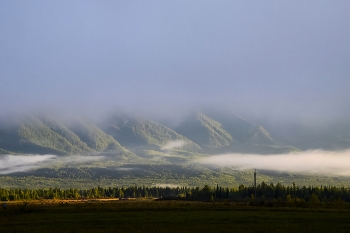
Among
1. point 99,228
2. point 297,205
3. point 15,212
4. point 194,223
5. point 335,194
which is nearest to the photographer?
point 99,228

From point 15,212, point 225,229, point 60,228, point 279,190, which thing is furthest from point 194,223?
point 279,190

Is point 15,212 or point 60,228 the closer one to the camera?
point 60,228

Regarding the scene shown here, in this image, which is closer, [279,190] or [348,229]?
[348,229]

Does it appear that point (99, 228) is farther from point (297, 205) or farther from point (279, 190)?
point (279, 190)

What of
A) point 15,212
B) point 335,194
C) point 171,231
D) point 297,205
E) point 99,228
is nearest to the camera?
point 171,231

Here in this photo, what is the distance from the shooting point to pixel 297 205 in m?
103

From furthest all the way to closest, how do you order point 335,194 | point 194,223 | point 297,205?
point 335,194 < point 297,205 < point 194,223

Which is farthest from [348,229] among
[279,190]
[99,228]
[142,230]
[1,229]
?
[279,190]

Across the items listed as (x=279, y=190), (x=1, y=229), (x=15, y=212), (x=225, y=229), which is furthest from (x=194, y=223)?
(x=279, y=190)

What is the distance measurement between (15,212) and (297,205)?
63.6 meters

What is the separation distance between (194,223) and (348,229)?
61.8 ft

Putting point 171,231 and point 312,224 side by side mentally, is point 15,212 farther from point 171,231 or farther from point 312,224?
point 312,224

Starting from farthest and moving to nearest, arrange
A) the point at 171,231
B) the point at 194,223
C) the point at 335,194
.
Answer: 1. the point at 335,194
2. the point at 194,223
3. the point at 171,231

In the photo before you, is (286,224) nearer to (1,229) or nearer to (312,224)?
(312,224)
